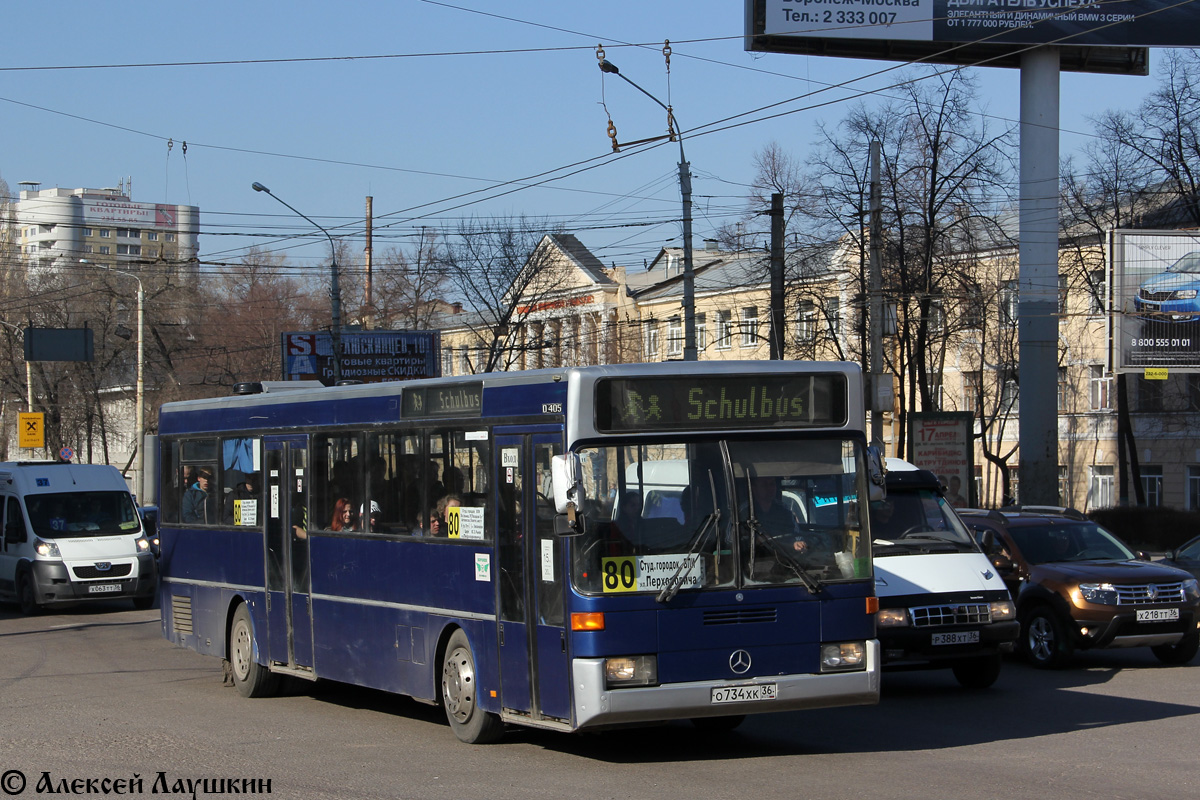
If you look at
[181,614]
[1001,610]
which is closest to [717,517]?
[1001,610]

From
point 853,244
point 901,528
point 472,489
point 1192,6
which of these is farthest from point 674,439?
point 1192,6

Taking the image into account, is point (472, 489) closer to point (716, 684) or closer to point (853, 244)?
point (716, 684)

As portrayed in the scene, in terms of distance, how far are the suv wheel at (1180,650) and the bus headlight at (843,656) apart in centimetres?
648

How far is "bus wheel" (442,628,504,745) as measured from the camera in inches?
369

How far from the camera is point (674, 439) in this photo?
8.51m

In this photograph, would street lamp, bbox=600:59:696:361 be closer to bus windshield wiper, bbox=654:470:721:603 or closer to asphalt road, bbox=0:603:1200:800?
asphalt road, bbox=0:603:1200:800

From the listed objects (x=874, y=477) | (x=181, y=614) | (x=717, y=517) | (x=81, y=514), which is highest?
(x=874, y=477)

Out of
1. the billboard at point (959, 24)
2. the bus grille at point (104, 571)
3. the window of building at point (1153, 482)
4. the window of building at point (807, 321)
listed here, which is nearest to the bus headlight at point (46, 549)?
the bus grille at point (104, 571)

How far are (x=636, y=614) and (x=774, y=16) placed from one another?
100 ft

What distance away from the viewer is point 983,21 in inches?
1412

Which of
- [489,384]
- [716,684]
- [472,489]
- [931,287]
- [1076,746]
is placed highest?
[931,287]

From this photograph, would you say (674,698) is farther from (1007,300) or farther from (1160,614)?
(1007,300)

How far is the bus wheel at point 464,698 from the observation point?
9.38 m

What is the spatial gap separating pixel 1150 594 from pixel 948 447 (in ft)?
49.0
